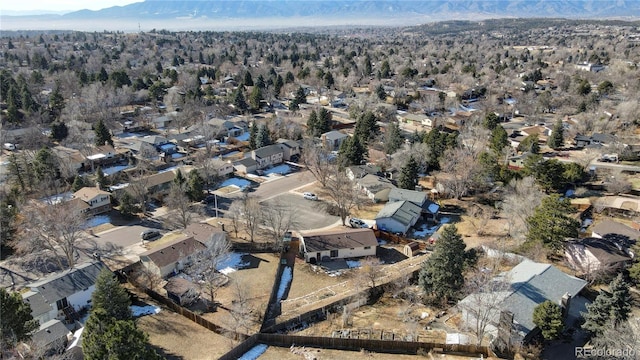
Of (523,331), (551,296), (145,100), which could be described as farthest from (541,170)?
(145,100)

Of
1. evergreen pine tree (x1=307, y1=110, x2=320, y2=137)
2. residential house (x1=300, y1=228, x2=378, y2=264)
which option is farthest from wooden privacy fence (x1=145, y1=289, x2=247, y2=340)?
evergreen pine tree (x1=307, y1=110, x2=320, y2=137)

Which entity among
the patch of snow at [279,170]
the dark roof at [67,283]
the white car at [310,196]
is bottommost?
the white car at [310,196]

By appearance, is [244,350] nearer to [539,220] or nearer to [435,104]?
[539,220]

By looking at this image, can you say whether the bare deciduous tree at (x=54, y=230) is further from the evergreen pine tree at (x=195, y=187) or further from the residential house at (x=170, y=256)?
the evergreen pine tree at (x=195, y=187)

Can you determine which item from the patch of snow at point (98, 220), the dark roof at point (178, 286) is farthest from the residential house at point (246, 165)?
the dark roof at point (178, 286)

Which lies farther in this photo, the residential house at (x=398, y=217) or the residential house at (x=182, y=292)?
the residential house at (x=398, y=217)
